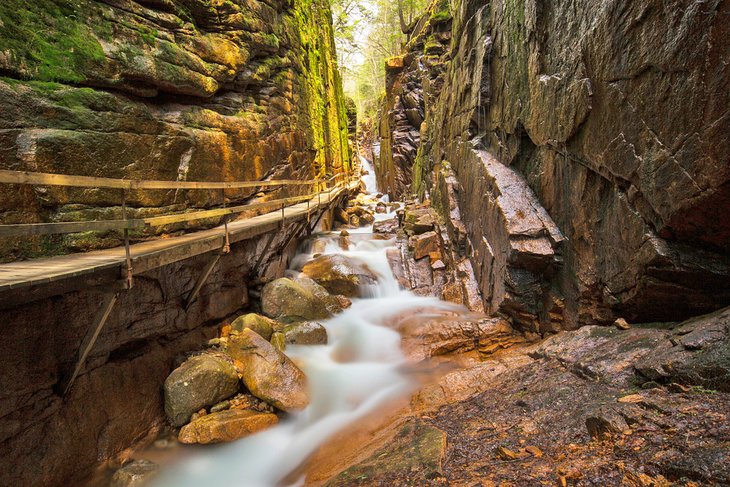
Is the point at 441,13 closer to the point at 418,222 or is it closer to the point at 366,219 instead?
the point at 366,219

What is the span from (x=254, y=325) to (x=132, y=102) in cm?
487

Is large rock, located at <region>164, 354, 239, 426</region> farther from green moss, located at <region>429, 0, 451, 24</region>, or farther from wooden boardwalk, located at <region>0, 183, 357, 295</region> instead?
green moss, located at <region>429, 0, 451, 24</region>

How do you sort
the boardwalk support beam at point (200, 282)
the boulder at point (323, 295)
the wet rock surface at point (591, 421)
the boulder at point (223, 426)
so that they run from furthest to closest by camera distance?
the boulder at point (323, 295), the boardwalk support beam at point (200, 282), the boulder at point (223, 426), the wet rock surface at point (591, 421)

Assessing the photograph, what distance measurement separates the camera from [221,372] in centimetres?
571

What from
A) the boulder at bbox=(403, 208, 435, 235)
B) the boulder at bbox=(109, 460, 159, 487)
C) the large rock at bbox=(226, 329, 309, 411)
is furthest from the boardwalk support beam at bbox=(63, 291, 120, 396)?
the boulder at bbox=(403, 208, 435, 235)

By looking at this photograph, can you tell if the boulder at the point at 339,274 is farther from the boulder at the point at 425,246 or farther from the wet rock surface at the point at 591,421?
the wet rock surface at the point at 591,421

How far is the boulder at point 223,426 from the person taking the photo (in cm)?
514

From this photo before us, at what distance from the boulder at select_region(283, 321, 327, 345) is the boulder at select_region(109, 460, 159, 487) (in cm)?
329

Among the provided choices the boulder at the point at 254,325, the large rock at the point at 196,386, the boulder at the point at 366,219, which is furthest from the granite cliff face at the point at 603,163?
the boulder at the point at 366,219

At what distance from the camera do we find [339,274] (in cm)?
1070

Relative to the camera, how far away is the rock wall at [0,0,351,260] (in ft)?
15.7

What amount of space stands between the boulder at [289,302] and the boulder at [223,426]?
3.08 m

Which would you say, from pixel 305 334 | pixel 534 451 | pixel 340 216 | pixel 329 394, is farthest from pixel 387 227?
pixel 534 451

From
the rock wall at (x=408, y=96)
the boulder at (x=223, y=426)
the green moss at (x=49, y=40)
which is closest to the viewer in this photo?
the green moss at (x=49, y=40)
